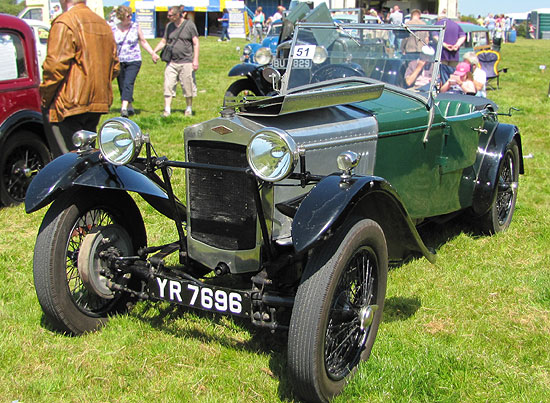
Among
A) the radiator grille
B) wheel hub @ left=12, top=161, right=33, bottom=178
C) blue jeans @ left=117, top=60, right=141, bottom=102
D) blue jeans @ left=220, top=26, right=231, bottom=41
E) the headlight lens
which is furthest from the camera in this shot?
blue jeans @ left=220, top=26, right=231, bottom=41

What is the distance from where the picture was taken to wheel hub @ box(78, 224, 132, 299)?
327 cm

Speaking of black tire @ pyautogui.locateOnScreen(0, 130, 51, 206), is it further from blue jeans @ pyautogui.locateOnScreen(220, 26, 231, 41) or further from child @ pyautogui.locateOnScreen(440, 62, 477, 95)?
blue jeans @ pyautogui.locateOnScreen(220, 26, 231, 41)

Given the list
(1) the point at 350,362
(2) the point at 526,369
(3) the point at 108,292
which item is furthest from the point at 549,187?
(3) the point at 108,292

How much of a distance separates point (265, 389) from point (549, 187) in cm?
475

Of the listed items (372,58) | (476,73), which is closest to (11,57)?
(372,58)

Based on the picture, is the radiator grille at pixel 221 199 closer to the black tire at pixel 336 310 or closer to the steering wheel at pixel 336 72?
the black tire at pixel 336 310

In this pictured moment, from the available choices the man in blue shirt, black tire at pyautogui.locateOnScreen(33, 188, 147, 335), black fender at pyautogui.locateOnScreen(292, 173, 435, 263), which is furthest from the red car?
the man in blue shirt

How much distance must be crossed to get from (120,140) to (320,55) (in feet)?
6.12

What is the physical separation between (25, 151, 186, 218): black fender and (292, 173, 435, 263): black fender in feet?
3.59

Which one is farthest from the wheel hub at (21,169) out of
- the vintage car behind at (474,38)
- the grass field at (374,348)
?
the vintage car behind at (474,38)

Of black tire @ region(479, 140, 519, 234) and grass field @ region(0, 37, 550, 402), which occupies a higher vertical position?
black tire @ region(479, 140, 519, 234)

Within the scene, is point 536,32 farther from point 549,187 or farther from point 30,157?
point 30,157

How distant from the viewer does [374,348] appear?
3.25m

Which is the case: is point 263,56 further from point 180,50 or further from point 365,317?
point 365,317
